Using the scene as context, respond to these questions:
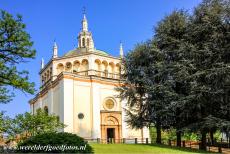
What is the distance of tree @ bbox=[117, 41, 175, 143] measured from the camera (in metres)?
26.9

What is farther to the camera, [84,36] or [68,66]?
[84,36]

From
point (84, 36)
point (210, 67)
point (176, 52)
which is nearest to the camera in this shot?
point (210, 67)

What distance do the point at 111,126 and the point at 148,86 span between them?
15467 mm

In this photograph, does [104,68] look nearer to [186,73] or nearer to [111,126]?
[111,126]

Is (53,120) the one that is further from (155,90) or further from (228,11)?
(228,11)

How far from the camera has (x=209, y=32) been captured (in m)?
26.7

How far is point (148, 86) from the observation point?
27.7m

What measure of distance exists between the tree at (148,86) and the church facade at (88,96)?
727cm

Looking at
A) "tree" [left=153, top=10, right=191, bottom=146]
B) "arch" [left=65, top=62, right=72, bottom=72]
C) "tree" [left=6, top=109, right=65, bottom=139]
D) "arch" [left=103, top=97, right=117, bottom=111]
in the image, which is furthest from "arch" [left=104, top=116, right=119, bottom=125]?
"tree" [left=153, top=10, right=191, bottom=146]

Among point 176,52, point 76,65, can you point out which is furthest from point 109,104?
point 176,52

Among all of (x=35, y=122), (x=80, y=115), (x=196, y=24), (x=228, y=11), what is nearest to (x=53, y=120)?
(x=35, y=122)

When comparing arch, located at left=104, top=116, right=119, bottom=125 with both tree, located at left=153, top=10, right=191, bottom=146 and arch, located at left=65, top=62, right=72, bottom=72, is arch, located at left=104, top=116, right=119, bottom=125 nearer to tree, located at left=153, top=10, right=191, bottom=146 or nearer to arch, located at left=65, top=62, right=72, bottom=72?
arch, located at left=65, top=62, right=72, bottom=72

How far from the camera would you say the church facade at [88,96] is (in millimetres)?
39438

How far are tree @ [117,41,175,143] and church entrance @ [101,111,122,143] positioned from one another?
10.9m
